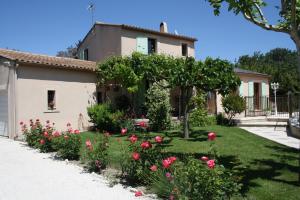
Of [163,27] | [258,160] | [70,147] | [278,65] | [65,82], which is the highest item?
[278,65]

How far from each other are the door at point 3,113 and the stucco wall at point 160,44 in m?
9.17

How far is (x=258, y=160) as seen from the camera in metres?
9.45

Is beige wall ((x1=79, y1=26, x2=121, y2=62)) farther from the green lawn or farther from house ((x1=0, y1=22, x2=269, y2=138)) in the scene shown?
the green lawn

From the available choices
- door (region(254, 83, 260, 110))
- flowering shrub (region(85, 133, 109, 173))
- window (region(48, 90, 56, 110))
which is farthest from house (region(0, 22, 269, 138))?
flowering shrub (region(85, 133, 109, 173))

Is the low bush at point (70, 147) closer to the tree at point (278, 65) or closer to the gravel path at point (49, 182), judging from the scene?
the gravel path at point (49, 182)

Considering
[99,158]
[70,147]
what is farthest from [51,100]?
[99,158]

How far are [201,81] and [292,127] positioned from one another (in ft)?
17.1

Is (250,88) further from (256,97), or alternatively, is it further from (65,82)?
(65,82)

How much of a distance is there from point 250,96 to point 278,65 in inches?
1906

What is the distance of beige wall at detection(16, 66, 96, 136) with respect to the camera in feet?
53.0

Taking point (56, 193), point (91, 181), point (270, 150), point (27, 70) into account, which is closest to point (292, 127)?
point (270, 150)

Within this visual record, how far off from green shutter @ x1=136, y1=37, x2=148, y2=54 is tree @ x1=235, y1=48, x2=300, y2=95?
1461cm

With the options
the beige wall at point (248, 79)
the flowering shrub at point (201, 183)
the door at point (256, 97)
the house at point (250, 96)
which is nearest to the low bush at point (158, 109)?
the house at point (250, 96)

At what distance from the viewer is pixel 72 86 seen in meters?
18.6
